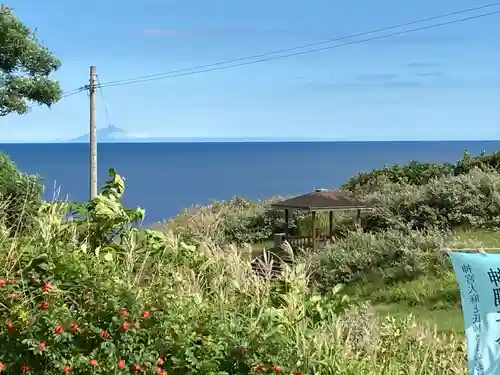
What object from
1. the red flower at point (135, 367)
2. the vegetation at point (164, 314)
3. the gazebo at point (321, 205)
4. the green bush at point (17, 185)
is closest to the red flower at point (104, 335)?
the vegetation at point (164, 314)

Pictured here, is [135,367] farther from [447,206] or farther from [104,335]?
[447,206]

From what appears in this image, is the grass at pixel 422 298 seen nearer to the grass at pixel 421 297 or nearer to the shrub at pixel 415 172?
the grass at pixel 421 297

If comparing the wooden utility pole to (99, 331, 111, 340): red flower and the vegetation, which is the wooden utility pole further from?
(99, 331, 111, 340): red flower

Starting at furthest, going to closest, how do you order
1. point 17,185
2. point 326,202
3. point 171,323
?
point 326,202
point 17,185
point 171,323

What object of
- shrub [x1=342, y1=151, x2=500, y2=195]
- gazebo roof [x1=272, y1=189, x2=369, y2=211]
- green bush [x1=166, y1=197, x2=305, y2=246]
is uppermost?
shrub [x1=342, y1=151, x2=500, y2=195]

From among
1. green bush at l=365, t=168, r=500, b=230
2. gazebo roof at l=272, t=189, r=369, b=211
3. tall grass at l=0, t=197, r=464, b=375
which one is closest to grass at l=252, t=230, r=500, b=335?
green bush at l=365, t=168, r=500, b=230

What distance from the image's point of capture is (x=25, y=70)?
10.6 metres

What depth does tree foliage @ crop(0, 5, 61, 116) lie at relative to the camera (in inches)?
399

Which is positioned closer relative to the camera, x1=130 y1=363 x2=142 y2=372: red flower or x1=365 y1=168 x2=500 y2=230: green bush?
x1=130 y1=363 x2=142 y2=372: red flower

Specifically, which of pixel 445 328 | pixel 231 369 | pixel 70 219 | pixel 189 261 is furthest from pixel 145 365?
pixel 445 328

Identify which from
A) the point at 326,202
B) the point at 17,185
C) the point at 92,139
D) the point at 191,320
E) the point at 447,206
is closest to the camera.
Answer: the point at 191,320

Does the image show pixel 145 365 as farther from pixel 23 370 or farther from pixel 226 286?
pixel 226 286

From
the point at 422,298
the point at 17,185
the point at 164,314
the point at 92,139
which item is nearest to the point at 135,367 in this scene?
the point at 164,314

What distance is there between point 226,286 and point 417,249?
5.00m
